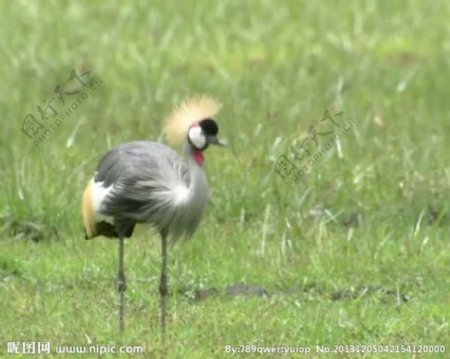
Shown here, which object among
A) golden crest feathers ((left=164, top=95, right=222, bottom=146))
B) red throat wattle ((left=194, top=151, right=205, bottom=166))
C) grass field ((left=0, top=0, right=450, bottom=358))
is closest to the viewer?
red throat wattle ((left=194, top=151, right=205, bottom=166))

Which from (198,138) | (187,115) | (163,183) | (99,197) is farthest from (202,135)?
(99,197)

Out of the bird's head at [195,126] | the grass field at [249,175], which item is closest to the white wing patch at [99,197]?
the grass field at [249,175]

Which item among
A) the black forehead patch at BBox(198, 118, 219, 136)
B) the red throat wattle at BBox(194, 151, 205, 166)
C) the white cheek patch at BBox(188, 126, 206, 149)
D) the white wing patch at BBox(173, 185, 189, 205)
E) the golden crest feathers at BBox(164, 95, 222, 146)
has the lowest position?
the white wing patch at BBox(173, 185, 189, 205)

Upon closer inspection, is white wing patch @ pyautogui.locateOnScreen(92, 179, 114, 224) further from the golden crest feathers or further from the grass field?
the golden crest feathers

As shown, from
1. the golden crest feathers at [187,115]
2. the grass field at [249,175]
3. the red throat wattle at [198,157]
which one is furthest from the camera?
the grass field at [249,175]

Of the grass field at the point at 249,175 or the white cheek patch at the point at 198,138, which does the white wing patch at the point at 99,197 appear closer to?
the grass field at the point at 249,175

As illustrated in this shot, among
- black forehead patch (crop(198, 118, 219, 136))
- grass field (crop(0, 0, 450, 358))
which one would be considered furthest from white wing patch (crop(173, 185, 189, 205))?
grass field (crop(0, 0, 450, 358))

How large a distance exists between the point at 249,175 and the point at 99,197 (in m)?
2.28

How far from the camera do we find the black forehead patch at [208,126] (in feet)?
26.1

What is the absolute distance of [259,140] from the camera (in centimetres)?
1112

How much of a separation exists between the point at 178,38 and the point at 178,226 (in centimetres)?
644

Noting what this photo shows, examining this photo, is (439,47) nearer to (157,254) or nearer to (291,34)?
(291,34)

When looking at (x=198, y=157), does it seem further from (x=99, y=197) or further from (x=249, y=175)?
(x=249, y=175)

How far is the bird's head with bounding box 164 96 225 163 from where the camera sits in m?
7.95
